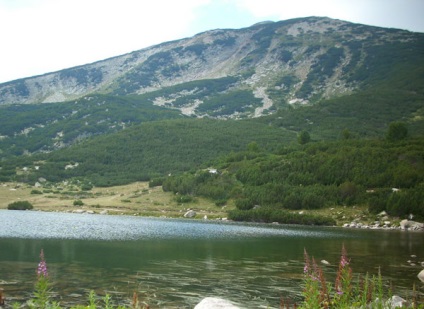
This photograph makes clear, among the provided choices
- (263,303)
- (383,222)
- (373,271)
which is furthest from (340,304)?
(383,222)

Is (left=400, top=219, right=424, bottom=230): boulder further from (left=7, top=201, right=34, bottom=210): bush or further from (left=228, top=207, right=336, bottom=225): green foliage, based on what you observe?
(left=7, top=201, right=34, bottom=210): bush

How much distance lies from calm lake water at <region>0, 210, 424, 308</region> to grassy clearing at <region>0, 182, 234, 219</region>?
216 feet

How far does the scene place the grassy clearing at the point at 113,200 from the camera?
13212 cm

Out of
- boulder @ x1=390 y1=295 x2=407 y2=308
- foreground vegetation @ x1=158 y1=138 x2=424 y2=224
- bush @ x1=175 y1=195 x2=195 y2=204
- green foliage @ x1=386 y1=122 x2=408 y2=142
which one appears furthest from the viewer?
green foliage @ x1=386 y1=122 x2=408 y2=142

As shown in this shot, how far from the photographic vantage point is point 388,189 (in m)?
112

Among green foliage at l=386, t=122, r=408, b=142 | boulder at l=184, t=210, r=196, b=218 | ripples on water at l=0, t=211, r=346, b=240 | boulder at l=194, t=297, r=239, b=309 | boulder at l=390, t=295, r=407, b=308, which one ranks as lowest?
boulder at l=184, t=210, r=196, b=218

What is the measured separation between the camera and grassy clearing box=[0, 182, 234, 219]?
13212cm

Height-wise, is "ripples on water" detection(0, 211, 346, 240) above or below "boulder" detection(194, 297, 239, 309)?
below

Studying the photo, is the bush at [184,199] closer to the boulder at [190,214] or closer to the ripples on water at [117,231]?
the boulder at [190,214]

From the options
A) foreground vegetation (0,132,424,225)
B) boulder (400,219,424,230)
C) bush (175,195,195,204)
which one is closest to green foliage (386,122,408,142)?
foreground vegetation (0,132,424,225)

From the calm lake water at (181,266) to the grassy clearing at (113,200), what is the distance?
216ft

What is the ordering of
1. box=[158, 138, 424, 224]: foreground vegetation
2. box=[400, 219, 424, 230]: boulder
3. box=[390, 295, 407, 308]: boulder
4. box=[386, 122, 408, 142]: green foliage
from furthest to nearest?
box=[386, 122, 408, 142]: green foliage → box=[158, 138, 424, 224]: foreground vegetation → box=[400, 219, 424, 230]: boulder → box=[390, 295, 407, 308]: boulder

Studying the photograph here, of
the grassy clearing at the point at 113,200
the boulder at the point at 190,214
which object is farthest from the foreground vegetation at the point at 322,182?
the boulder at the point at 190,214

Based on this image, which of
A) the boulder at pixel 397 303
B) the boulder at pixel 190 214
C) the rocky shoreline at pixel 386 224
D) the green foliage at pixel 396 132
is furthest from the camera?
the green foliage at pixel 396 132
